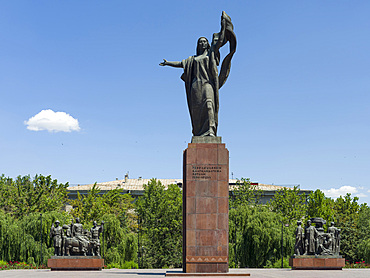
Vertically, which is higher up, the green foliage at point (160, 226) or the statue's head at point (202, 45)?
the statue's head at point (202, 45)

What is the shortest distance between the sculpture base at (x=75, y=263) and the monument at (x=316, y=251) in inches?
399

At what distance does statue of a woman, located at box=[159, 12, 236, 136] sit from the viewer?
61.7 ft

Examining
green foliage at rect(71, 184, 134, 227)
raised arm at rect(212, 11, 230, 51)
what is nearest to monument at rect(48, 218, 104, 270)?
raised arm at rect(212, 11, 230, 51)

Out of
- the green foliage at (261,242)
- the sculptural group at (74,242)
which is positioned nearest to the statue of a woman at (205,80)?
the sculptural group at (74,242)

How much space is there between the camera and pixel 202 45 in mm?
19391

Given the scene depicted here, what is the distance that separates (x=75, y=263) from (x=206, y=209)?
9.38 meters

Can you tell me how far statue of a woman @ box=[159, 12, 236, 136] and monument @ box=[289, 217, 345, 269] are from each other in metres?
9.79

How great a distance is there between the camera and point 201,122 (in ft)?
62.1

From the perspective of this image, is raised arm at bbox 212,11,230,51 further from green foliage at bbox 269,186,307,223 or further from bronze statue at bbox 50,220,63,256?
green foliage at bbox 269,186,307,223

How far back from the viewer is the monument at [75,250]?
23375 millimetres

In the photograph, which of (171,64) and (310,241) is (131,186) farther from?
(171,64)

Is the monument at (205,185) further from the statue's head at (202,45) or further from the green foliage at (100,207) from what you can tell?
the green foliage at (100,207)

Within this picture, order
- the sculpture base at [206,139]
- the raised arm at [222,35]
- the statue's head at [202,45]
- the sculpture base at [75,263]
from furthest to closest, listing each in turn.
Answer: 1. the sculpture base at [75,263]
2. the statue's head at [202,45]
3. the raised arm at [222,35]
4. the sculpture base at [206,139]

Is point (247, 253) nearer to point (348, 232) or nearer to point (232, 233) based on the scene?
point (232, 233)
